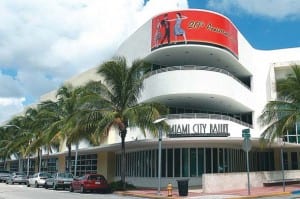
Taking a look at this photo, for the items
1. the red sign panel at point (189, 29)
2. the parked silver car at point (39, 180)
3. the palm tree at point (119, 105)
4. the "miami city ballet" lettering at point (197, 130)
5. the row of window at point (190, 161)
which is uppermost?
the red sign panel at point (189, 29)

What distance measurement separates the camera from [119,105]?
31.4 meters

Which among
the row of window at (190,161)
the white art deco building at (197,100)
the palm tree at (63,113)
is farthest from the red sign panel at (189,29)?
the row of window at (190,161)

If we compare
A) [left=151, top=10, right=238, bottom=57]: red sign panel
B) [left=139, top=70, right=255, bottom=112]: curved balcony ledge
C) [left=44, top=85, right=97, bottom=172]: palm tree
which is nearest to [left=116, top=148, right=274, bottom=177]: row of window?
[left=139, top=70, right=255, bottom=112]: curved balcony ledge

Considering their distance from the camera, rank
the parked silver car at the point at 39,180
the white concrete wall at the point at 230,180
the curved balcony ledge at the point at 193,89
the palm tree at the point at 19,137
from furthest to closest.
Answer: the palm tree at the point at 19,137 → the parked silver car at the point at 39,180 → the curved balcony ledge at the point at 193,89 → the white concrete wall at the point at 230,180

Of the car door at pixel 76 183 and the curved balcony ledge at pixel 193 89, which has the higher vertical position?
the curved balcony ledge at pixel 193 89

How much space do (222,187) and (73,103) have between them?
1794cm

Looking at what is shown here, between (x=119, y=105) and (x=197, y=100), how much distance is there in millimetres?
7854

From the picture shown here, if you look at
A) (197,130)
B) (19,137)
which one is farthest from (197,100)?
(19,137)

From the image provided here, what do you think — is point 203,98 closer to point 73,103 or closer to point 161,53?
point 161,53

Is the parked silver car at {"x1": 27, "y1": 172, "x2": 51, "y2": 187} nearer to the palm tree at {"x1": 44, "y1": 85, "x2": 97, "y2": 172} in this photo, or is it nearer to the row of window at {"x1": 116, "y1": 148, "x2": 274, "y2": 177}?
the palm tree at {"x1": 44, "y1": 85, "x2": 97, "y2": 172}

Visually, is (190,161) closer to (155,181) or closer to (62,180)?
(155,181)

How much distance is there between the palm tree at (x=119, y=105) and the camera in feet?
97.0

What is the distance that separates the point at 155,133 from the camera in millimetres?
29703

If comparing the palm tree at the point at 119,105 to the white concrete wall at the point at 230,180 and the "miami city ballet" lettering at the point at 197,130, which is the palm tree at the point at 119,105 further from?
the white concrete wall at the point at 230,180
